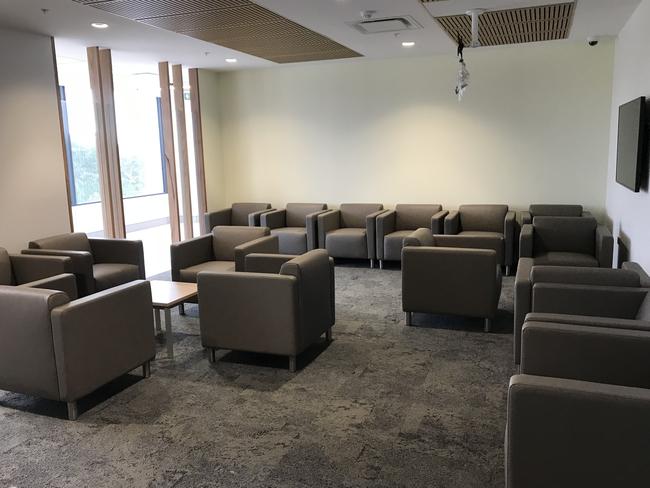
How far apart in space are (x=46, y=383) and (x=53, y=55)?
3704mm

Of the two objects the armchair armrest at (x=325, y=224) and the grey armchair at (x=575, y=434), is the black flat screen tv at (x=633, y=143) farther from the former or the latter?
the armchair armrest at (x=325, y=224)

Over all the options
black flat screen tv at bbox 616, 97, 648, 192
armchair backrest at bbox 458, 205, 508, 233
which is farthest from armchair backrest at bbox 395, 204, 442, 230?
A: black flat screen tv at bbox 616, 97, 648, 192

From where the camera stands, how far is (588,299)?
3.29 meters

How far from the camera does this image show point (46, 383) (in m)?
3.23

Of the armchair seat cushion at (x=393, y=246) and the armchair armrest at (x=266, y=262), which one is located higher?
the armchair armrest at (x=266, y=262)

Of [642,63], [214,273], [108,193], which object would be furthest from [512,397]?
[108,193]

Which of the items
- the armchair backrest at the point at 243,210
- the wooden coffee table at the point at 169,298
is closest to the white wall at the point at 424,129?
the armchair backrest at the point at 243,210

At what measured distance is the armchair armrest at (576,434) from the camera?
1.95 meters

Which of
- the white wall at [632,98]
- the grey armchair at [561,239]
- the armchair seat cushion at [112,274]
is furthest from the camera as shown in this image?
the grey armchair at [561,239]

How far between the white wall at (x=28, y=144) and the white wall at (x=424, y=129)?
2.93m

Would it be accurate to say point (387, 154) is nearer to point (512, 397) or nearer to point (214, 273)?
point (214, 273)

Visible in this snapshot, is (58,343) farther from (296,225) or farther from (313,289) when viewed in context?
(296,225)

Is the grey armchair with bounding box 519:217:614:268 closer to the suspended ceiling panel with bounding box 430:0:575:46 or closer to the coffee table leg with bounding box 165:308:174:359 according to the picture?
the suspended ceiling panel with bounding box 430:0:575:46

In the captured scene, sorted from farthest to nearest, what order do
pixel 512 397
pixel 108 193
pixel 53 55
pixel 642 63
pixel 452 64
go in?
1. pixel 452 64
2. pixel 108 193
3. pixel 53 55
4. pixel 642 63
5. pixel 512 397
